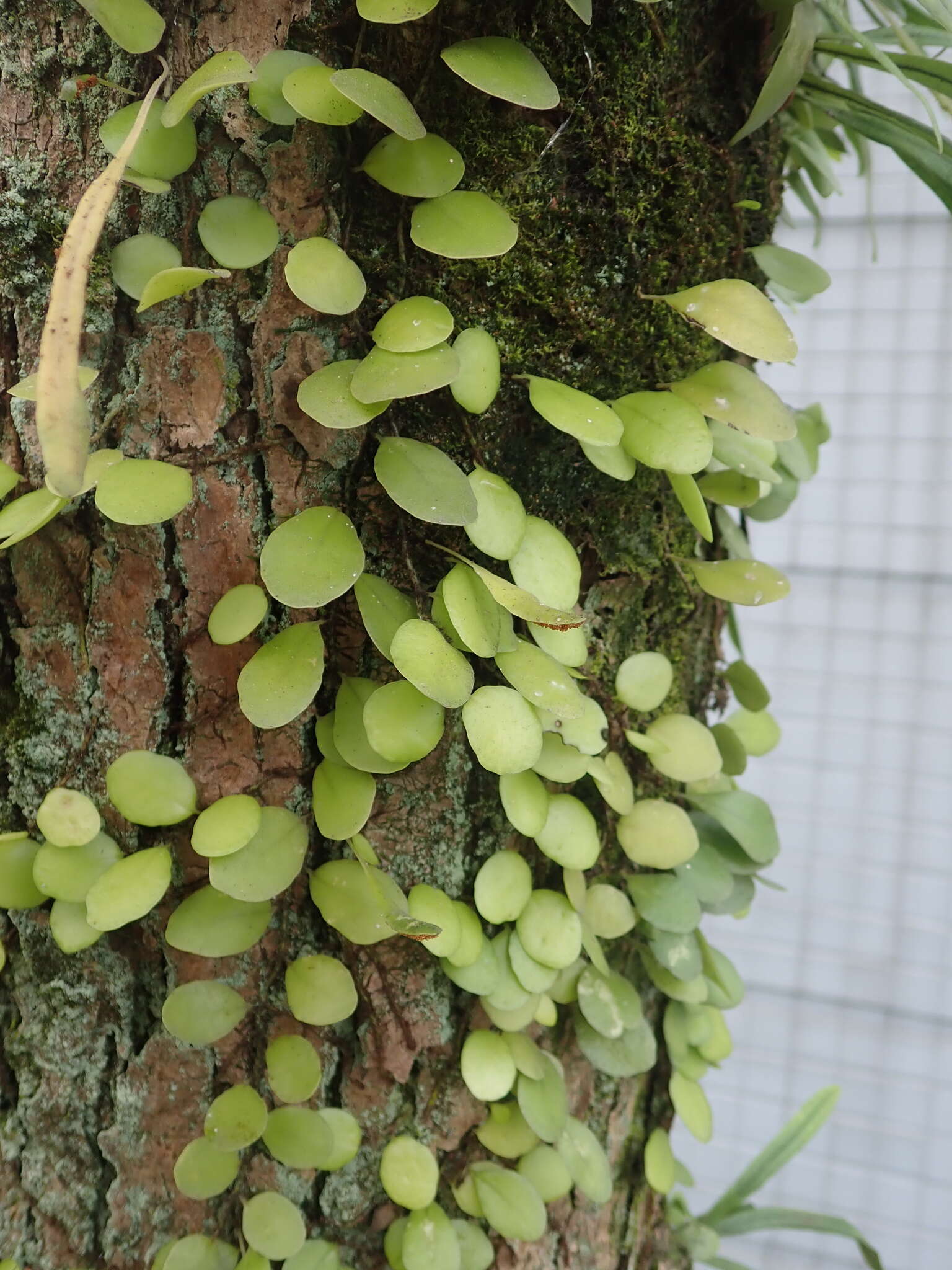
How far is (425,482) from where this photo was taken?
1.48 ft

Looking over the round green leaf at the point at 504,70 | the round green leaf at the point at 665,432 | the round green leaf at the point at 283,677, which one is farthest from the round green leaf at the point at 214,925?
the round green leaf at the point at 504,70

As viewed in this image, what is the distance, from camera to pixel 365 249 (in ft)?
1.58

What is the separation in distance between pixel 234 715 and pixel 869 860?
4.45 ft

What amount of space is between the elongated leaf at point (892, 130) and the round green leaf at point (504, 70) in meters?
0.28

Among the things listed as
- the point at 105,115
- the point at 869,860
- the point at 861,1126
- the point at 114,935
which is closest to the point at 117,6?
the point at 105,115

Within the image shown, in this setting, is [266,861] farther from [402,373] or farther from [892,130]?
[892,130]

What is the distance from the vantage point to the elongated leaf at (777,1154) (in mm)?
947

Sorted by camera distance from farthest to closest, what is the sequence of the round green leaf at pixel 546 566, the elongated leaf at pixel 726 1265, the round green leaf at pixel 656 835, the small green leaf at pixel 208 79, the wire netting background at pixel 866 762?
the wire netting background at pixel 866 762
the elongated leaf at pixel 726 1265
the round green leaf at pixel 656 835
the round green leaf at pixel 546 566
the small green leaf at pixel 208 79

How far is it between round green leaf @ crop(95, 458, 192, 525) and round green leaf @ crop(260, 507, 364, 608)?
0.17ft

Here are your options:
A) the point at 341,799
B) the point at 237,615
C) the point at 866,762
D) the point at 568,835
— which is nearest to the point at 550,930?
the point at 568,835

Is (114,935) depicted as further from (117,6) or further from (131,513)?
(117,6)

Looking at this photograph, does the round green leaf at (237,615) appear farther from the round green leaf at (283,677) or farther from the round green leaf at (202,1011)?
the round green leaf at (202,1011)

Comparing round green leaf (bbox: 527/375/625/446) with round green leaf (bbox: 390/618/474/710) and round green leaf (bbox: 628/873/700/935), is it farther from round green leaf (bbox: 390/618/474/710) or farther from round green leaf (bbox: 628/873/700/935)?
round green leaf (bbox: 628/873/700/935)

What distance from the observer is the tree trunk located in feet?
1.54
